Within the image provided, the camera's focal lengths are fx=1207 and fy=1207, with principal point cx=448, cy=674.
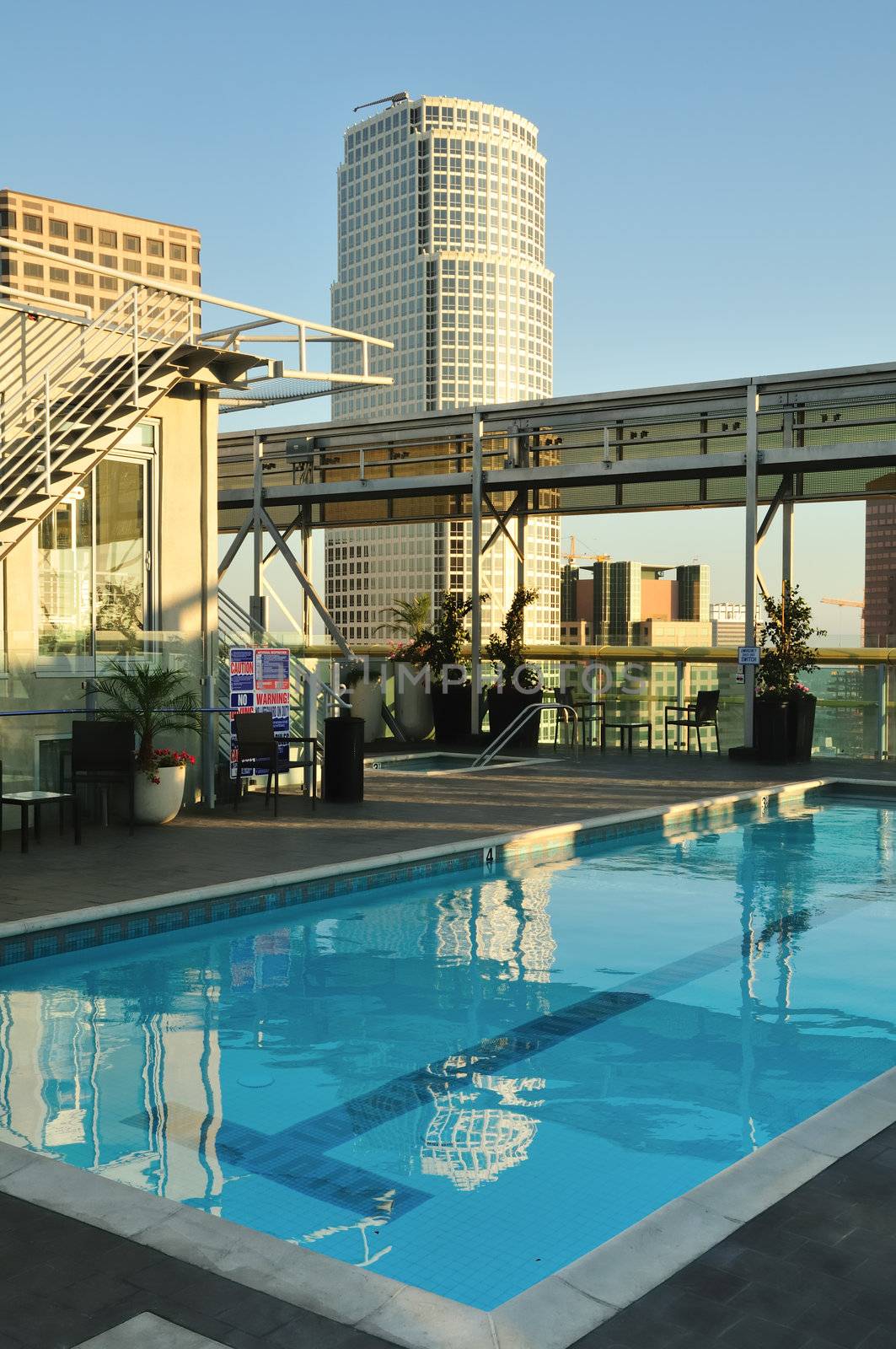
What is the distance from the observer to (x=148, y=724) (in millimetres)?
9648

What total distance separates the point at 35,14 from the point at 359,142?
156 meters

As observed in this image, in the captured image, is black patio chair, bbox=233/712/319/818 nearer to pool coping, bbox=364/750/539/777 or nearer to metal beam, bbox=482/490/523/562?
pool coping, bbox=364/750/539/777

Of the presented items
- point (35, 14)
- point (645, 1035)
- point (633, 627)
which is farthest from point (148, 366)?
point (35, 14)

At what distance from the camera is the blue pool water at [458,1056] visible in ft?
12.7

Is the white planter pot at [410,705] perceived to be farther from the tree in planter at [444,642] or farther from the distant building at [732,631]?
the distant building at [732,631]

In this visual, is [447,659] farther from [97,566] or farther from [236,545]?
[97,566]

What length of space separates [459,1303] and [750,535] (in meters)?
13.0

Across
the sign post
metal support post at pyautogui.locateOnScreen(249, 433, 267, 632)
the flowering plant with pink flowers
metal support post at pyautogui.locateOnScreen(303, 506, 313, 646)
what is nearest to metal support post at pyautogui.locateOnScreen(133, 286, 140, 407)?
the sign post

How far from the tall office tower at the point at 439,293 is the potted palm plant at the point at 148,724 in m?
137

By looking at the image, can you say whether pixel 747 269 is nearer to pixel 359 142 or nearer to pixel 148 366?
pixel 148 366

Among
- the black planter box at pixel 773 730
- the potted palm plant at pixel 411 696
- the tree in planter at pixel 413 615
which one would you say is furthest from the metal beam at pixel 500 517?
the black planter box at pixel 773 730

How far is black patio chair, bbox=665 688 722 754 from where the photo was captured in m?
16.2

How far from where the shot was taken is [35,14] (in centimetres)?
3167

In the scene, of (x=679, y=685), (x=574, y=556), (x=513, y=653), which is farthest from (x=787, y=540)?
(x=574, y=556)
